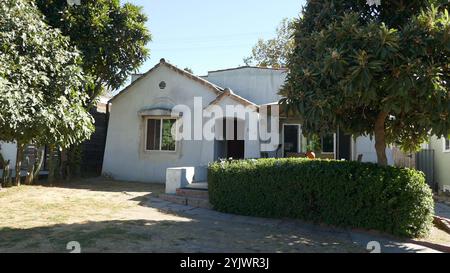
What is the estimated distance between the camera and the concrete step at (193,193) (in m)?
12.1

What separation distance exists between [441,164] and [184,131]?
9.92 m

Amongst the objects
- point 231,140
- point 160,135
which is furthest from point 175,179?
point 231,140

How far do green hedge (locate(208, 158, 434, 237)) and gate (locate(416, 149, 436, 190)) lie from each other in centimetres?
958

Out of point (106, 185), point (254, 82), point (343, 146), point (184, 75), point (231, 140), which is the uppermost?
point (254, 82)

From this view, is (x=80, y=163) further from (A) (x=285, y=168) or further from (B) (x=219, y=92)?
(A) (x=285, y=168)

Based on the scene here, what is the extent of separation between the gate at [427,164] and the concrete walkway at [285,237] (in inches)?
397

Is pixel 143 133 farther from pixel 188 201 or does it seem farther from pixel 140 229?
pixel 140 229

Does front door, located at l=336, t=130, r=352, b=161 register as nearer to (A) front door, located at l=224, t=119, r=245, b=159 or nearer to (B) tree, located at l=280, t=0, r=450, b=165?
(A) front door, located at l=224, t=119, r=245, b=159

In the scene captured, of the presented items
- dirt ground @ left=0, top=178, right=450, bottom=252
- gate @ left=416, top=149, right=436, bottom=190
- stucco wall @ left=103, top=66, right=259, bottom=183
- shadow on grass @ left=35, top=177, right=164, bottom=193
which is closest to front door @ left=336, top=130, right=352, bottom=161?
gate @ left=416, top=149, right=436, bottom=190

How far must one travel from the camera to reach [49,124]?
779cm

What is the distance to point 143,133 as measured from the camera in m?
17.3

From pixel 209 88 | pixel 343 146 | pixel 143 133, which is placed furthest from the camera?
pixel 143 133

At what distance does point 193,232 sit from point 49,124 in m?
3.35
